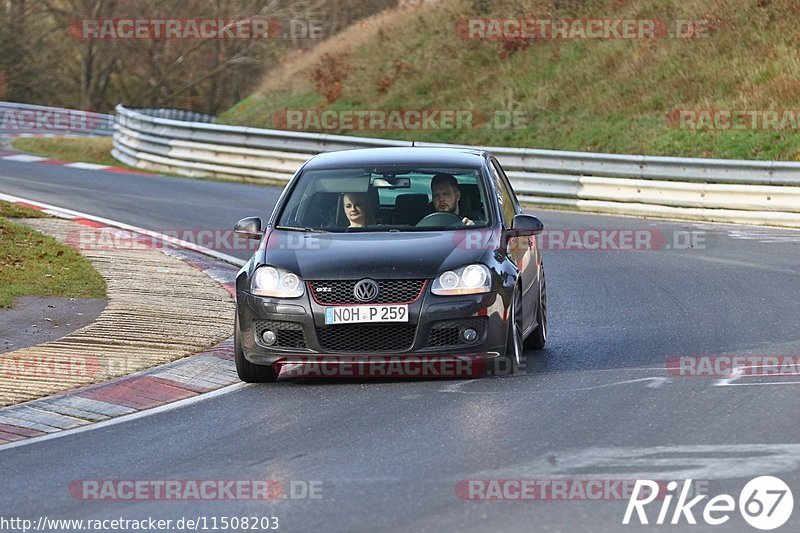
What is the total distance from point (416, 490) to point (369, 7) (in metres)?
56.9

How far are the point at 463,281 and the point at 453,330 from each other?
342 millimetres

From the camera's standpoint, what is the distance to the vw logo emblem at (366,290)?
30.5 ft

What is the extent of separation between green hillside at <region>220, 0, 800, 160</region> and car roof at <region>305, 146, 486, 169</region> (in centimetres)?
1424

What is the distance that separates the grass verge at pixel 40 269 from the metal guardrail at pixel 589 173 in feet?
19.7

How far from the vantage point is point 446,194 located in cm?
1051

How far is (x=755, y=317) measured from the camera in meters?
12.2

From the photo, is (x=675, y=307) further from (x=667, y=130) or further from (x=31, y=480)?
(x=667, y=130)

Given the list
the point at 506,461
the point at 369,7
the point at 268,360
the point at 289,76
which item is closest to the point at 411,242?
the point at 268,360

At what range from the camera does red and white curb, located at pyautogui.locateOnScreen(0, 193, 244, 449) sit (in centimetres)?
866

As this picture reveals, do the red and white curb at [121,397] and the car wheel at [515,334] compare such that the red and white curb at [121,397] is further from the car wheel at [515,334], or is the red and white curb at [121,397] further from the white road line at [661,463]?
the white road line at [661,463]

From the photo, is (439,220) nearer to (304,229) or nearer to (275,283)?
(304,229)

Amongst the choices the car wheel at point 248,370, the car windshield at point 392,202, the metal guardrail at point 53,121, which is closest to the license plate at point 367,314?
the car wheel at point 248,370

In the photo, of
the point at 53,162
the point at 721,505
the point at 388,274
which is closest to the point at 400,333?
the point at 388,274

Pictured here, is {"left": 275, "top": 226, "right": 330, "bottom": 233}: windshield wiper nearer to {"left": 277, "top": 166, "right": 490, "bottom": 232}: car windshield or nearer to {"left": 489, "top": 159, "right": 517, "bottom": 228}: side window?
{"left": 277, "top": 166, "right": 490, "bottom": 232}: car windshield
